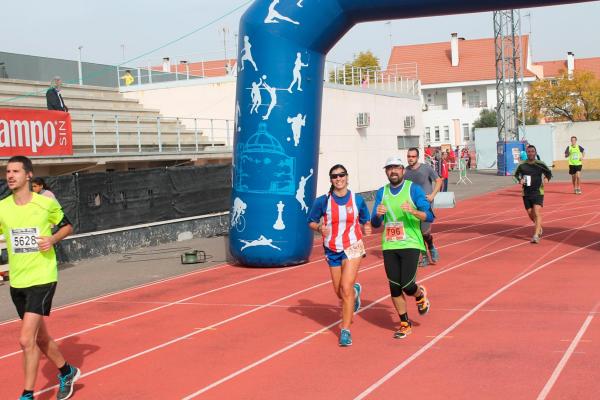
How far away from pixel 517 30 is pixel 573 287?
39203 millimetres

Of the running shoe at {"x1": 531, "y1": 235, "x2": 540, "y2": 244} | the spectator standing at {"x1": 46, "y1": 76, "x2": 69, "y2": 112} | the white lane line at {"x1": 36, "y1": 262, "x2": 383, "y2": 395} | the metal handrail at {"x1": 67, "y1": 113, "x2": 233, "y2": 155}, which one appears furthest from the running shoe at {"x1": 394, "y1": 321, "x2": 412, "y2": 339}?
the metal handrail at {"x1": 67, "y1": 113, "x2": 233, "y2": 155}

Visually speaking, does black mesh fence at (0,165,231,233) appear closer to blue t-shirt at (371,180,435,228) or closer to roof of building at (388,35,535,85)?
blue t-shirt at (371,180,435,228)

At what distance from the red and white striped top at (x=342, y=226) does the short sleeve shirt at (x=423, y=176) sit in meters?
4.63

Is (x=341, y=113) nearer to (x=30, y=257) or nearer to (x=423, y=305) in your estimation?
(x=423, y=305)

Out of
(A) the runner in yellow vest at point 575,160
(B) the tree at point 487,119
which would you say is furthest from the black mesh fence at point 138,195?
(B) the tree at point 487,119

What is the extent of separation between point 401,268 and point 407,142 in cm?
2680

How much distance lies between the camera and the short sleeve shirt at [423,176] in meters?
13.0

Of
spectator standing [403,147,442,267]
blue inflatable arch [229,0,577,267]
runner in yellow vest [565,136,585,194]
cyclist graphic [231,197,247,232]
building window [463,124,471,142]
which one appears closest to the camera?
spectator standing [403,147,442,267]

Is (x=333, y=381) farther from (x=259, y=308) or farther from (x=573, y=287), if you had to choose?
(x=573, y=287)

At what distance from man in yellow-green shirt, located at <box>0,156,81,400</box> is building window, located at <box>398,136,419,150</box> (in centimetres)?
2793

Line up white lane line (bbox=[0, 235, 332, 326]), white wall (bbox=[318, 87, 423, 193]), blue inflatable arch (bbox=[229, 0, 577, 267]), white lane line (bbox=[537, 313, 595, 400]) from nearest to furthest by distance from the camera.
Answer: white lane line (bbox=[537, 313, 595, 400]) < white lane line (bbox=[0, 235, 332, 326]) < blue inflatable arch (bbox=[229, 0, 577, 267]) < white wall (bbox=[318, 87, 423, 193])

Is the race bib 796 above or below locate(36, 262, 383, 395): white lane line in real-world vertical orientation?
above

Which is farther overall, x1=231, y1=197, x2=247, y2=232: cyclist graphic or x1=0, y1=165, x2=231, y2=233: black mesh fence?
x1=0, y1=165, x2=231, y2=233: black mesh fence

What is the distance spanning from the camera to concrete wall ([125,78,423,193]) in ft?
84.3
